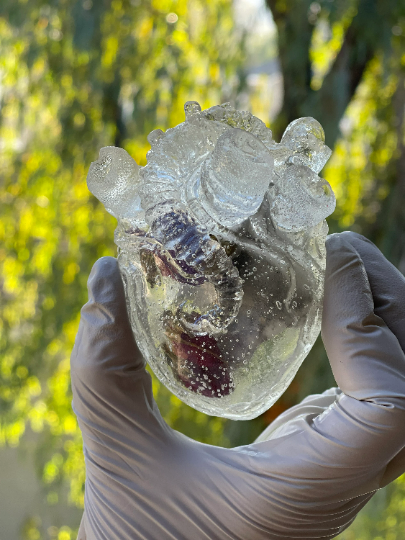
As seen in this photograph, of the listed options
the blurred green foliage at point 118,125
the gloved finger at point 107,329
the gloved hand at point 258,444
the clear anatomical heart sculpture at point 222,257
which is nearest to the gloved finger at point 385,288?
the gloved hand at point 258,444

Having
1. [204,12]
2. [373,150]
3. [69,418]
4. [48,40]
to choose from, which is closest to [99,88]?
[48,40]

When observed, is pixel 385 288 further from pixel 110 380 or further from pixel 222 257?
pixel 110 380

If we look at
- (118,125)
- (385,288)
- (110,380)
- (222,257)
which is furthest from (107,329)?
(118,125)

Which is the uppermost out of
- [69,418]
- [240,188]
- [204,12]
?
[204,12]

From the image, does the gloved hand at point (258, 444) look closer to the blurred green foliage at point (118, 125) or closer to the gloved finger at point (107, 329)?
the gloved finger at point (107, 329)

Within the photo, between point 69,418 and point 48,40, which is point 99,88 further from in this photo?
point 69,418

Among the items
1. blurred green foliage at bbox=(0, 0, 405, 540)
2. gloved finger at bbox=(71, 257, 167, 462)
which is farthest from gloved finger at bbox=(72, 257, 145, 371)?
blurred green foliage at bbox=(0, 0, 405, 540)

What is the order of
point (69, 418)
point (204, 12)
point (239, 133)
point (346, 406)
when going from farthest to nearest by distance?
point (69, 418) < point (204, 12) < point (346, 406) < point (239, 133)
